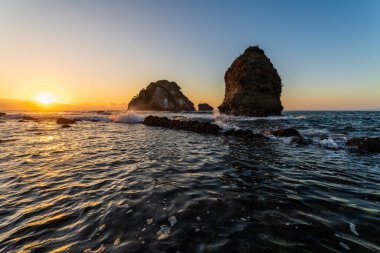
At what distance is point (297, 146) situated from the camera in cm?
1420

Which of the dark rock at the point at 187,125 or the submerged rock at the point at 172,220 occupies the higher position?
the dark rock at the point at 187,125

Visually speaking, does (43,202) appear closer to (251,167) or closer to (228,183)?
(228,183)

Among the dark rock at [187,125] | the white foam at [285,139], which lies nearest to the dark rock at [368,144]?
the white foam at [285,139]

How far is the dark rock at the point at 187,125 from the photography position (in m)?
22.1

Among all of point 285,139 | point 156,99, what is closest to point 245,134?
point 285,139

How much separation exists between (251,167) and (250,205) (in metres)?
3.83

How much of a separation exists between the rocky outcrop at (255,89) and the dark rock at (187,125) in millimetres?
31746

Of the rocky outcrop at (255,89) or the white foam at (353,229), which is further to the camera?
the rocky outcrop at (255,89)

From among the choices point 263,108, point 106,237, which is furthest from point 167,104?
point 106,237

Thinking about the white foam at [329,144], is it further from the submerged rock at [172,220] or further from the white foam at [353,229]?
the submerged rock at [172,220]

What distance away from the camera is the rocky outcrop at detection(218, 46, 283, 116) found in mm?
58066

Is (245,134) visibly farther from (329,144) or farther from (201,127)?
(329,144)

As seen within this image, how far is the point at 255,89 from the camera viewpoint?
58.9m

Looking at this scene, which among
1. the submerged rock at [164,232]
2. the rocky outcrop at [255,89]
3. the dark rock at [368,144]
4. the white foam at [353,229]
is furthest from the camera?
the rocky outcrop at [255,89]
